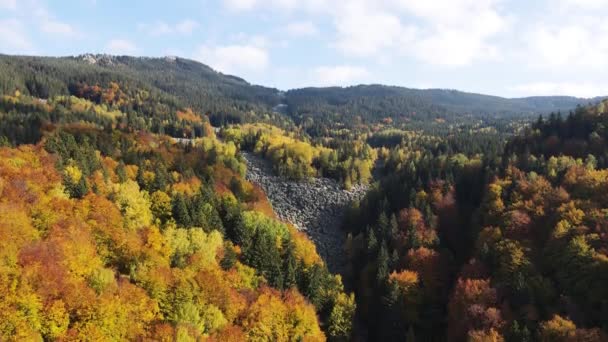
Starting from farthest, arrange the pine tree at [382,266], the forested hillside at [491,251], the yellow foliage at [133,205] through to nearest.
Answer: the pine tree at [382,266] < the yellow foliage at [133,205] < the forested hillside at [491,251]

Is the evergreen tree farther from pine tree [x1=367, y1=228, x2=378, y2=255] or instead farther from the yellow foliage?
pine tree [x1=367, y1=228, x2=378, y2=255]

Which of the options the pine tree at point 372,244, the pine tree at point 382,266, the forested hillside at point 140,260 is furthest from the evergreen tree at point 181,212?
the pine tree at point 372,244

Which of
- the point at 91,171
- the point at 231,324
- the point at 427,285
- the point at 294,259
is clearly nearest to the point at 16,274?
the point at 231,324

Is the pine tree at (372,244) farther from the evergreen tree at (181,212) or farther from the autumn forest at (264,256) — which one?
the evergreen tree at (181,212)

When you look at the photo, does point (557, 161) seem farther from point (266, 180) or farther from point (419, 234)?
point (266, 180)

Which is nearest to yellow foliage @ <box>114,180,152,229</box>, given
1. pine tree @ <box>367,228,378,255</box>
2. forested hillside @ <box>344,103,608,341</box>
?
forested hillside @ <box>344,103,608,341</box>

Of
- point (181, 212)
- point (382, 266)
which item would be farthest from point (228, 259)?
point (382, 266)

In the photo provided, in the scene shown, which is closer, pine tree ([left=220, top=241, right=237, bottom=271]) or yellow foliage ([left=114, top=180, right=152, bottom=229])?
pine tree ([left=220, top=241, right=237, bottom=271])

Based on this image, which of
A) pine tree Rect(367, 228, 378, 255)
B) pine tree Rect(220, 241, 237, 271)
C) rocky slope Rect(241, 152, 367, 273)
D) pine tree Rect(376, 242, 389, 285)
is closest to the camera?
pine tree Rect(220, 241, 237, 271)
